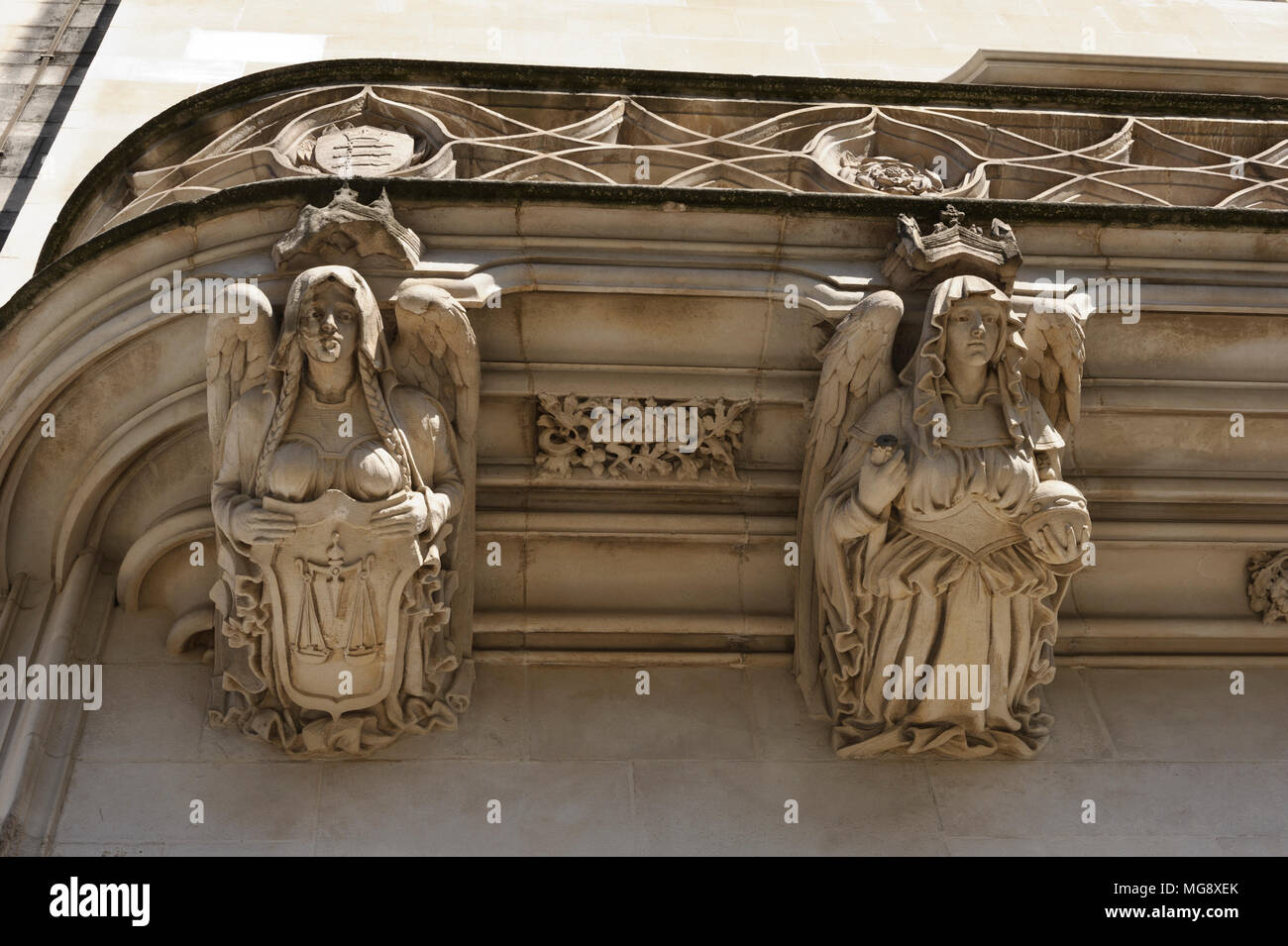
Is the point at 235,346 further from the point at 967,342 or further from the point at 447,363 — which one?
the point at 967,342

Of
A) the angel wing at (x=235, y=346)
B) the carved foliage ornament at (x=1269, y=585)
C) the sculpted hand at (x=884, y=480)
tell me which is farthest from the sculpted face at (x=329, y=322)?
the carved foliage ornament at (x=1269, y=585)

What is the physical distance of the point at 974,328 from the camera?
14.3ft

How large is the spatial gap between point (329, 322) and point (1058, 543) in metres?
2.59

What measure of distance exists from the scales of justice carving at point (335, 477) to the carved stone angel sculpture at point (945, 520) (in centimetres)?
139

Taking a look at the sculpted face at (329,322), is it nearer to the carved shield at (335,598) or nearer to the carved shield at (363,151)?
the carved shield at (335,598)

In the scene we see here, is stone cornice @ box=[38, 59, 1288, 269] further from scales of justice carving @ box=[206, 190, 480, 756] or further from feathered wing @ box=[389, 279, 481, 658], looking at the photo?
feathered wing @ box=[389, 279, 481, 658]

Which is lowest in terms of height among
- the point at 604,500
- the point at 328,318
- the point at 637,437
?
the point at 604,500

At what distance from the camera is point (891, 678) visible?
477cm

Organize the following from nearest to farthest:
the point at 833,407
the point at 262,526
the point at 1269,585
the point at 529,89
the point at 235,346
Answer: the point at 262,526, the point at 235,346, the point at 833,407, the point at 1269,585, the point at 529,89

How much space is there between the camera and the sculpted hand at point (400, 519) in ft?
13.8

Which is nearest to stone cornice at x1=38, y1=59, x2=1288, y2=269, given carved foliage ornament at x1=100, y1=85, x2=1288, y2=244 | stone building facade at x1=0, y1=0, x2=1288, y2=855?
carved foliage ornament at x1=100, y1=85, x2=1288, y2=244

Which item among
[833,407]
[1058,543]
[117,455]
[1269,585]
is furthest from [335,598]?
[1269,585]

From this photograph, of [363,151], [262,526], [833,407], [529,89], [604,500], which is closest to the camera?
[262,526]

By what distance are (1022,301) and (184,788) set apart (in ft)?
11.7
